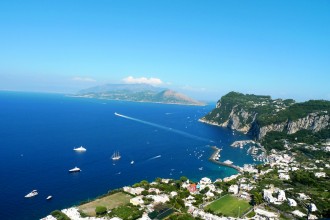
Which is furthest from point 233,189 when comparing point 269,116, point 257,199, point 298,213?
point 269,116

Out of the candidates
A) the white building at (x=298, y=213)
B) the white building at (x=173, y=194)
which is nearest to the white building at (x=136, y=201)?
the white building at (x=173, y=194)

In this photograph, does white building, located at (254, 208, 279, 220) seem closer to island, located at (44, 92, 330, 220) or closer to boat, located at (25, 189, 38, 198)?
island, located at (44, 92, 330, 220)

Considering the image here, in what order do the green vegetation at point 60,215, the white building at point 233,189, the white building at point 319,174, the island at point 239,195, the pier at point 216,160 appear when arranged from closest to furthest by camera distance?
1. the green vegetation at point 60,215
2. the island at point 239,195
3. the white building at point 233,189
4. the white building at point 319,174
5. the pier at point 216,160

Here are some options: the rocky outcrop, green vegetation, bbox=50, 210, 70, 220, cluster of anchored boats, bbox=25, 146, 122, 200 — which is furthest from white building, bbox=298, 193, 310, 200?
the rocky outcrop

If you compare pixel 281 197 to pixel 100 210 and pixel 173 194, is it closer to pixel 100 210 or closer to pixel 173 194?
pixel 173 194

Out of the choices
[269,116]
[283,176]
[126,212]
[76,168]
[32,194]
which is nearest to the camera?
[126,212]

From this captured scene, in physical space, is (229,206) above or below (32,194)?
above

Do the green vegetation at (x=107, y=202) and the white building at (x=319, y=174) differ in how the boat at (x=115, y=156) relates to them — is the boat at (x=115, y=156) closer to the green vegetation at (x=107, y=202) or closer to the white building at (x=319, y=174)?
the green vegetation at (x=107, y=202)
